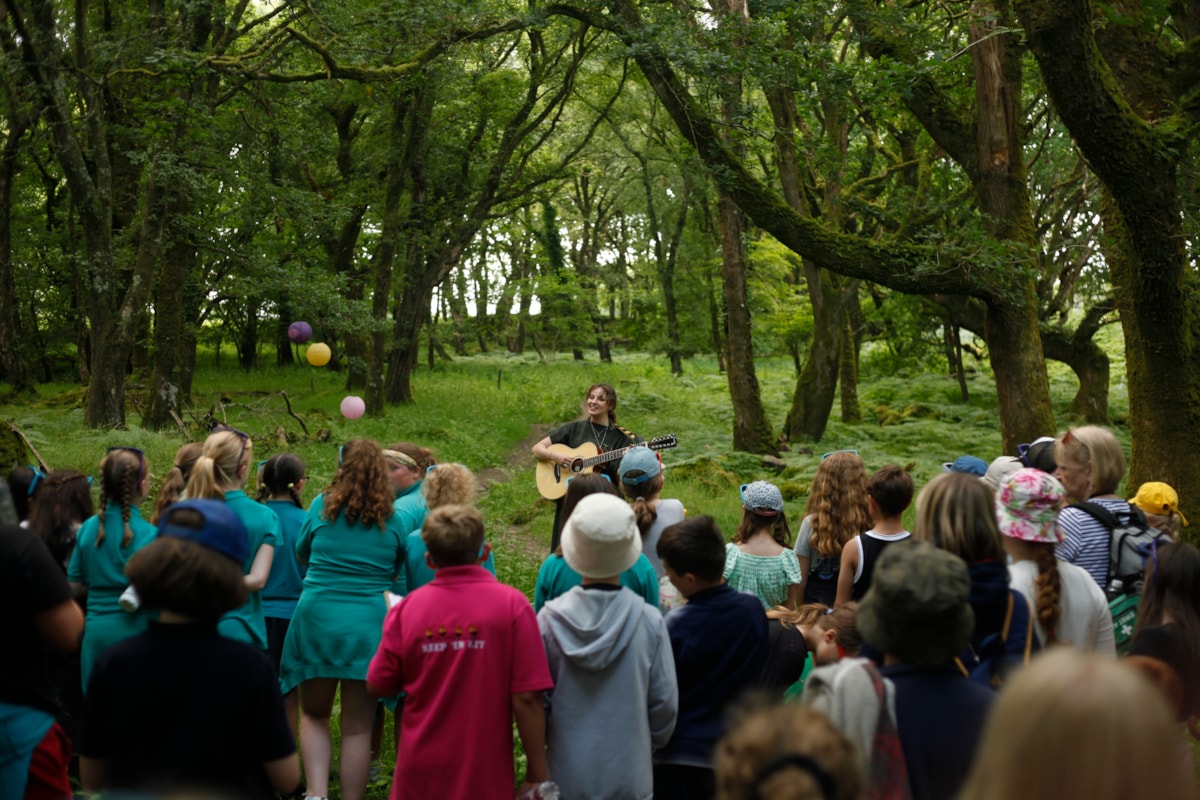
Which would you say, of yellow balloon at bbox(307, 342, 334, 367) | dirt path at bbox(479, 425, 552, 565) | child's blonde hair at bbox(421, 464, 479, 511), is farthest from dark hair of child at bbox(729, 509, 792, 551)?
yellow balloon at bbox(307, 342, 334, 367)

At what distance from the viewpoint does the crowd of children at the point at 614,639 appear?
1.97 meters

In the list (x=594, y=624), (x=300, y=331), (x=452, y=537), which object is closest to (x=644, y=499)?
(x=594, y=624)

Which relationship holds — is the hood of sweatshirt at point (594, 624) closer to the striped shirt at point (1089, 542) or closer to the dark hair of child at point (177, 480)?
Answer: the striped shirt at point (1089, 542)

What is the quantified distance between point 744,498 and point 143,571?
121 inches

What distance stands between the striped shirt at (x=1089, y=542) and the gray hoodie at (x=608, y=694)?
222 cm

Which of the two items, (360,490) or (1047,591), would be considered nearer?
(1047,591)

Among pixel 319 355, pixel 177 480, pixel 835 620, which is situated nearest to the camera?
pixel 835 620

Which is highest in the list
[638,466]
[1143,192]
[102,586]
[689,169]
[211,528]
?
[689,169]

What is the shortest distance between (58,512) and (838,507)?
406 cm

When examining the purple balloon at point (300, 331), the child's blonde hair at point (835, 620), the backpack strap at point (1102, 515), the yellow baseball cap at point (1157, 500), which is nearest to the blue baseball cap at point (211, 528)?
the child's blonde hair at point (835, 620)

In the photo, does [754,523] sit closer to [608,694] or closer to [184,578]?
[608,694]

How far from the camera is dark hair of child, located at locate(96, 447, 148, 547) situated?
14.7 feet

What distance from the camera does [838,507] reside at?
5.30 metres

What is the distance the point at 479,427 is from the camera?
68.1ft
